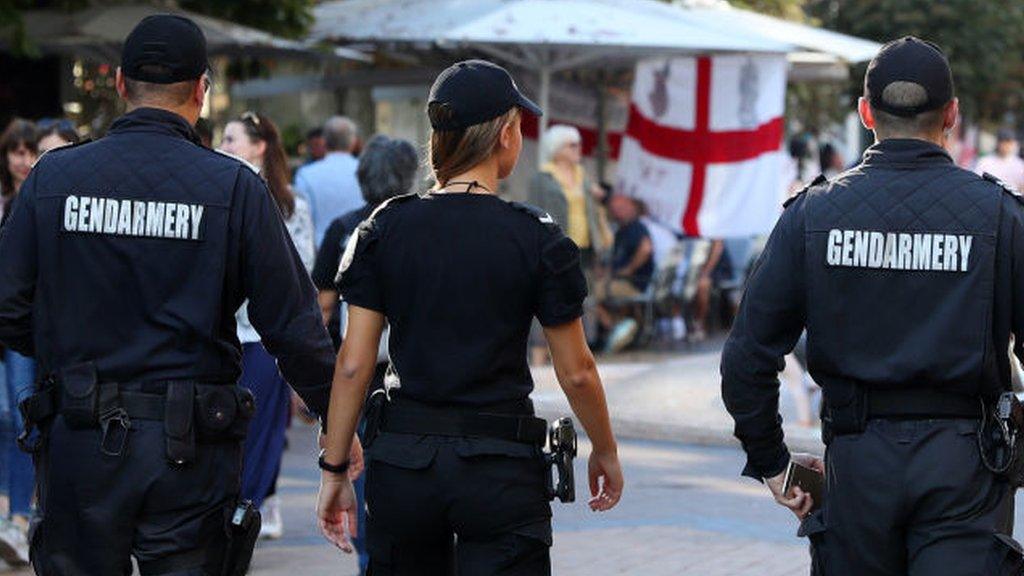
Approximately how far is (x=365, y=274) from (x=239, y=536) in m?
0.70

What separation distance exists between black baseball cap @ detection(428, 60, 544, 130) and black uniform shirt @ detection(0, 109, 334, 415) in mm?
496

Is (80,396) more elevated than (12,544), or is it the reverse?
(80,396)

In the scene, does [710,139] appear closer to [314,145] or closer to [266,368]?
[314,145]

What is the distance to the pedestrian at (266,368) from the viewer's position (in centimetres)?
823

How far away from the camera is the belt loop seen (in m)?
4.90

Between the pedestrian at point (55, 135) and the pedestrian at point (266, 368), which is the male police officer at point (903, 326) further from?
the pedestrian at point (55, 135)

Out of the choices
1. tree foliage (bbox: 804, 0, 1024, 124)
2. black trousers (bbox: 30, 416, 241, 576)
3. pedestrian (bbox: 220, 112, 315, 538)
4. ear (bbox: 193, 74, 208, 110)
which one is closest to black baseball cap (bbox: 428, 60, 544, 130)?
ear (bbox: 193, 74, 208, 110)

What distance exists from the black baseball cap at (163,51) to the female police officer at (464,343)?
1.95ft

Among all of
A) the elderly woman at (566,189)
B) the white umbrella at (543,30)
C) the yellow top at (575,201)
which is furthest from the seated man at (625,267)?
the yellow top at (575,201)

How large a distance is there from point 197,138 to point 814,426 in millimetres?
7943

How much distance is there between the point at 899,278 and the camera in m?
A: 4.71

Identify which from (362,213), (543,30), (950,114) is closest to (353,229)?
(362,213)

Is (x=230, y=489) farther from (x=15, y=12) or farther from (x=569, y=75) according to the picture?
(x=569, y=75)

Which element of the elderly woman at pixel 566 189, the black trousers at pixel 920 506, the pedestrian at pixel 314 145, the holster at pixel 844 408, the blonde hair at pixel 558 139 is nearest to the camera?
the black trousers at pixel 920 506
